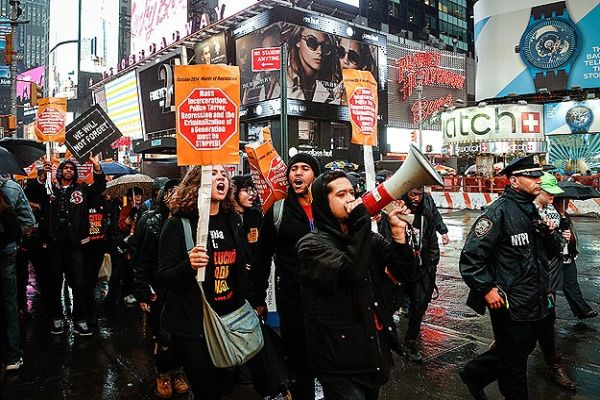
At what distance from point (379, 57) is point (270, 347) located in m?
34.8

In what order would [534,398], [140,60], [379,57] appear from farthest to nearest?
[140,60], [379,57], [534,398]

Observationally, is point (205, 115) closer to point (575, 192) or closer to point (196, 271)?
point (196, 271)

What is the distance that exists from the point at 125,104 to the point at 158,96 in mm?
7151

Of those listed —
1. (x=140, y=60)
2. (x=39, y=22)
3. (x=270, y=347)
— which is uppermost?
(x=39, y=22)

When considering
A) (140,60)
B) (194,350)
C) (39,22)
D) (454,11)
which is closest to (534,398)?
(194,350)

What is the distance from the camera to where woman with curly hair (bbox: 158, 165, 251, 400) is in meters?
3.07

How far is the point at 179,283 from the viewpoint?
3.06 m

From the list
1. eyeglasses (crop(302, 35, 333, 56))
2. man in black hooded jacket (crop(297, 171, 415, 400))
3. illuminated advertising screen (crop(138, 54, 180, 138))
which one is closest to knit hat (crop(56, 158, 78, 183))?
man in black hooded jacket (crop(297, 171, 415, 400))

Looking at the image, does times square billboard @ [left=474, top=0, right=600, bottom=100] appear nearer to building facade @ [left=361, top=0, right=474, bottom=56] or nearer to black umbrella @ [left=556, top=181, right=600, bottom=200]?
building facade @ [left=361, top=0, right=474, bottom=56]

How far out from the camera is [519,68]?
3281 cm

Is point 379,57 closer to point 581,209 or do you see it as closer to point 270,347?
point 581,209

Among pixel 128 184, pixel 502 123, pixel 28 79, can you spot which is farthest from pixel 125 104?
pixel 28 79

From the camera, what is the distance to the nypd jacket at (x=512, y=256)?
12.1ft

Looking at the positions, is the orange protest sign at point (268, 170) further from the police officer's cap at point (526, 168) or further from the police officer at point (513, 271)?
the police officer's cap at point (526, 168)
